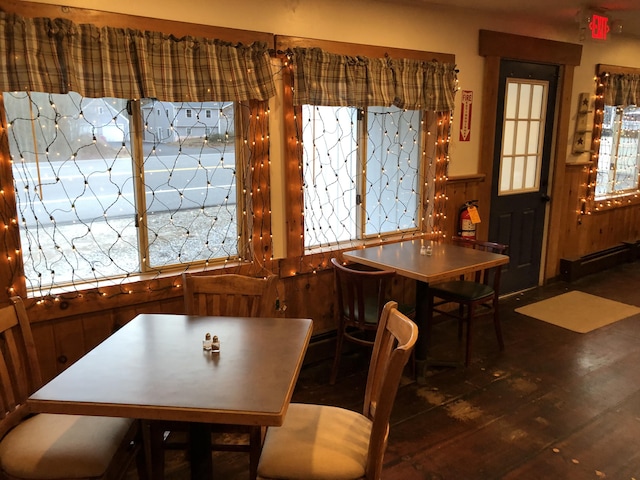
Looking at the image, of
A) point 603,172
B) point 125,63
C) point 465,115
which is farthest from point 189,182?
point 603,172

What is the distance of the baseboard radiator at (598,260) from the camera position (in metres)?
5.23

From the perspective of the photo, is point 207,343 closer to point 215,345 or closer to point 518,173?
point 215,345

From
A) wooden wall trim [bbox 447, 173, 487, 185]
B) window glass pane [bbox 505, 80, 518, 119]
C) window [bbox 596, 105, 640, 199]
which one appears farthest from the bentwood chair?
window [bbox 596, 105, 640, 199]

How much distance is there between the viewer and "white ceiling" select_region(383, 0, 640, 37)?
12.2ft

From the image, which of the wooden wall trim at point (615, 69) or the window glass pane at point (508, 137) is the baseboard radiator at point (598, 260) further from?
the wooden wall trim at point (615, 69)

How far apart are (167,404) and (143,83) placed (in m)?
1.68

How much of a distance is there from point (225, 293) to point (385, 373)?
1.02m

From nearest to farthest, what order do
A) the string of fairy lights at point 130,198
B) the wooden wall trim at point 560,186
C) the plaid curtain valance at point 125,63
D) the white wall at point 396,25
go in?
the plaid curtain valance at point 125,63, the string of fairy lights at point 130,198, the white wall at point 396,25, the wooden wall trim at point 560,186

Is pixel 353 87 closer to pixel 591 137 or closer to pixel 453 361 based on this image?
pixel 453 361

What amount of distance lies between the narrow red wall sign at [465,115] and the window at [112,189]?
203 cm

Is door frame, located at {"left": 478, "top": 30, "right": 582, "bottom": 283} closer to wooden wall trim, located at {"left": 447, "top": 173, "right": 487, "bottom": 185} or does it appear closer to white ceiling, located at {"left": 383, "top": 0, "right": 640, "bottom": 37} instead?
wooden wall trim, located at {"left": 447, "top": 173, "right": 487, "bottom": 185}

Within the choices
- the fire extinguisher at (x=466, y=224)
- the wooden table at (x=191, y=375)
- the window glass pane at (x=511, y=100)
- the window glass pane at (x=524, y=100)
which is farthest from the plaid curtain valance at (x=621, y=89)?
the wooden table at (x=191, y=375)

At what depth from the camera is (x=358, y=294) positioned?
294 cm

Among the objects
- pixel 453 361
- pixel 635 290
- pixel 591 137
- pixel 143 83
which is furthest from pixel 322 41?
pixel 635 290
